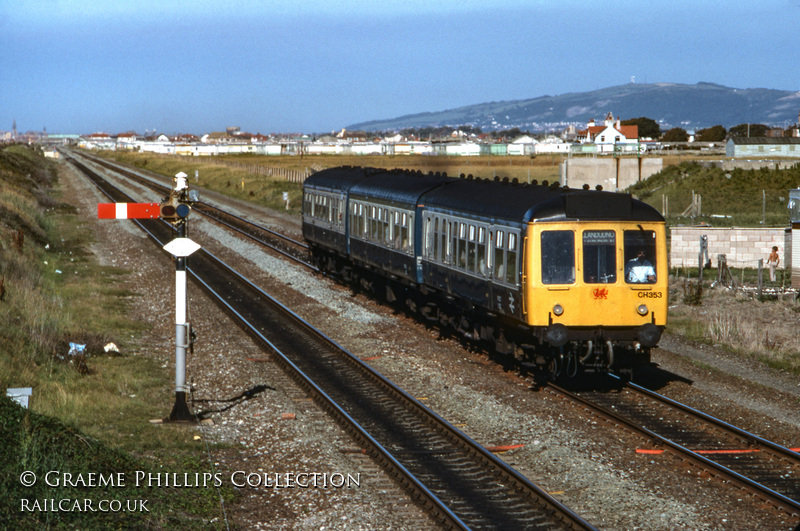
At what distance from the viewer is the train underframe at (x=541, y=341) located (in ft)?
47.9

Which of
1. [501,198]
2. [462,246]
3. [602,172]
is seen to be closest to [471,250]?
[462,246]

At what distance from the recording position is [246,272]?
3058cm

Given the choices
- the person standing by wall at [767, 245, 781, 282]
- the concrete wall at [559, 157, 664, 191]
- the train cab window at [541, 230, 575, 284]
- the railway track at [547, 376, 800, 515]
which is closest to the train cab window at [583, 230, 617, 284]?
the train cab window at [541, 230, 575, 284]

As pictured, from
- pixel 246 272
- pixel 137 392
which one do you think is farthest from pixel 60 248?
pixel 137 392

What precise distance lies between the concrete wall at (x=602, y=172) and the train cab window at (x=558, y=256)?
38850 mm

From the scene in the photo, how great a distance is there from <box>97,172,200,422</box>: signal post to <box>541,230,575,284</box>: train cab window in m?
5.28

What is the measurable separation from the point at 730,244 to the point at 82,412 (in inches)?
952

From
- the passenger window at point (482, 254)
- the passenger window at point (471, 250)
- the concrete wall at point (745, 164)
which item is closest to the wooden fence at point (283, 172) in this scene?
the concrete wall at point (745, 164)

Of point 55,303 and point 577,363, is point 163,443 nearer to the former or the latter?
point 577,363

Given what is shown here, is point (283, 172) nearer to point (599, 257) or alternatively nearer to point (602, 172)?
point (602, 172)

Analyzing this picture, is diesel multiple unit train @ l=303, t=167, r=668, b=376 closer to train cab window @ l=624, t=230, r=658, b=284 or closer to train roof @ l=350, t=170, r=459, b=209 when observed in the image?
train cab window @ l=624, t=230, r=658, b=284

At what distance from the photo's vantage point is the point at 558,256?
1453cm

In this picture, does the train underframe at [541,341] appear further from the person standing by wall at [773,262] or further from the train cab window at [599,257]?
the person standing by wall at [773,262]

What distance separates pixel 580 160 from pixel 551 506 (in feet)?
162
